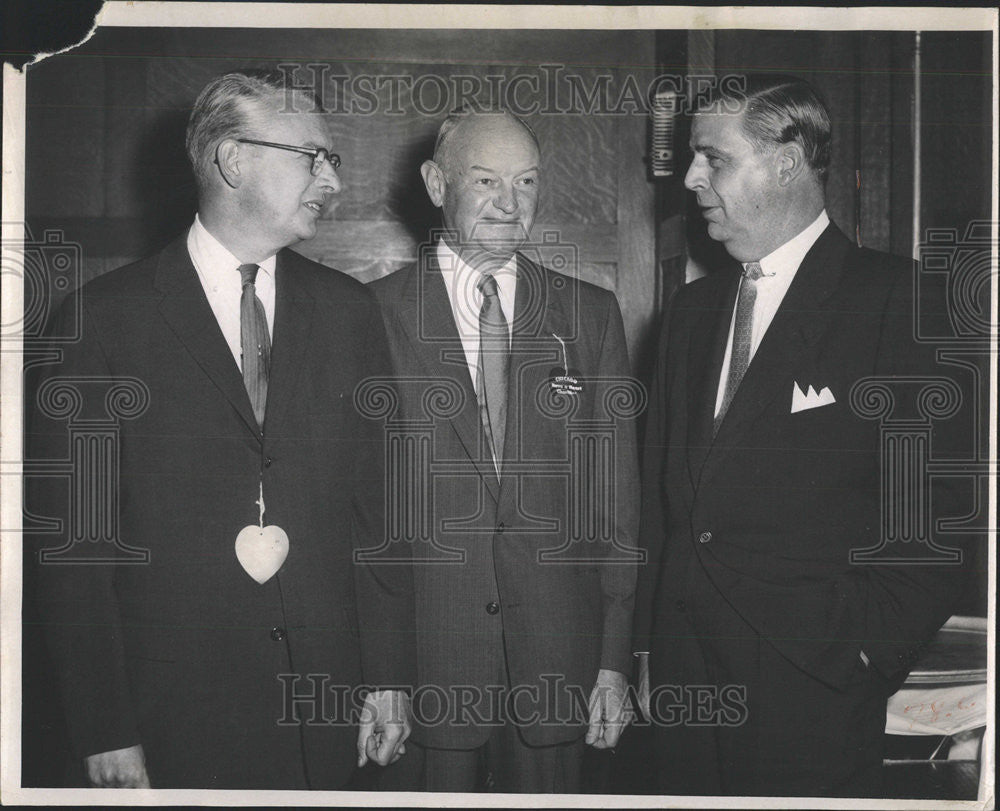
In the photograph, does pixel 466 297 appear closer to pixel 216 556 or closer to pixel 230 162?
pixel 230 162

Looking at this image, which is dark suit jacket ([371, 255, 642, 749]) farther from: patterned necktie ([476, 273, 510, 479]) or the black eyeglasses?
the black eyeglasses

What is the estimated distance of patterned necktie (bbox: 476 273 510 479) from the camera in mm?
1662

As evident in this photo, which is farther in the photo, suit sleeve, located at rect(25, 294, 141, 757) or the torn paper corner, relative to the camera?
the torn paper corner

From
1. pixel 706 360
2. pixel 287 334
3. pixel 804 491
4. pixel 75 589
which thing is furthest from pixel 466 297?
pixel 75 589

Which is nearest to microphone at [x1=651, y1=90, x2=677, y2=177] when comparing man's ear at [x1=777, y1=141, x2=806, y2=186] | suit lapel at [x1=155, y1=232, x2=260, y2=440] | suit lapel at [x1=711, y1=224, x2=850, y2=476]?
man's ear at [x1=777, y1=141, x2=806, y2=186]

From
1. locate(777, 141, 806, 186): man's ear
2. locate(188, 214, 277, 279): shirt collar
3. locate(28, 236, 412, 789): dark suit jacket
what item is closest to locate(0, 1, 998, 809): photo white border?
locate(28, 236, 412, 789): dark suit jacket

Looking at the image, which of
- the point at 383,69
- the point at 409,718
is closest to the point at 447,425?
the point at 409,718

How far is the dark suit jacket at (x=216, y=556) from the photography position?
1625 mm

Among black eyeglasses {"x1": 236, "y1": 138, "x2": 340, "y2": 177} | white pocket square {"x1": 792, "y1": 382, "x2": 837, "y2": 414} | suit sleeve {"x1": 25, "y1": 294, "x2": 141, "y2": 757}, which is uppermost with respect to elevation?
black eyeglasses {"x1": 236, "y1": 138, "x2": 340, "y2": 177}

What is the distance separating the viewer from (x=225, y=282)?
1.64 meters

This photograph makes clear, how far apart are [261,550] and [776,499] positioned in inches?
32.7

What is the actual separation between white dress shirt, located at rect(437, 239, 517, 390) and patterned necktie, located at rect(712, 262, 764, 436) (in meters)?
0.37

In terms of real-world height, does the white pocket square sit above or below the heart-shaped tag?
above

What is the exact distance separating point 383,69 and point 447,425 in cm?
62
